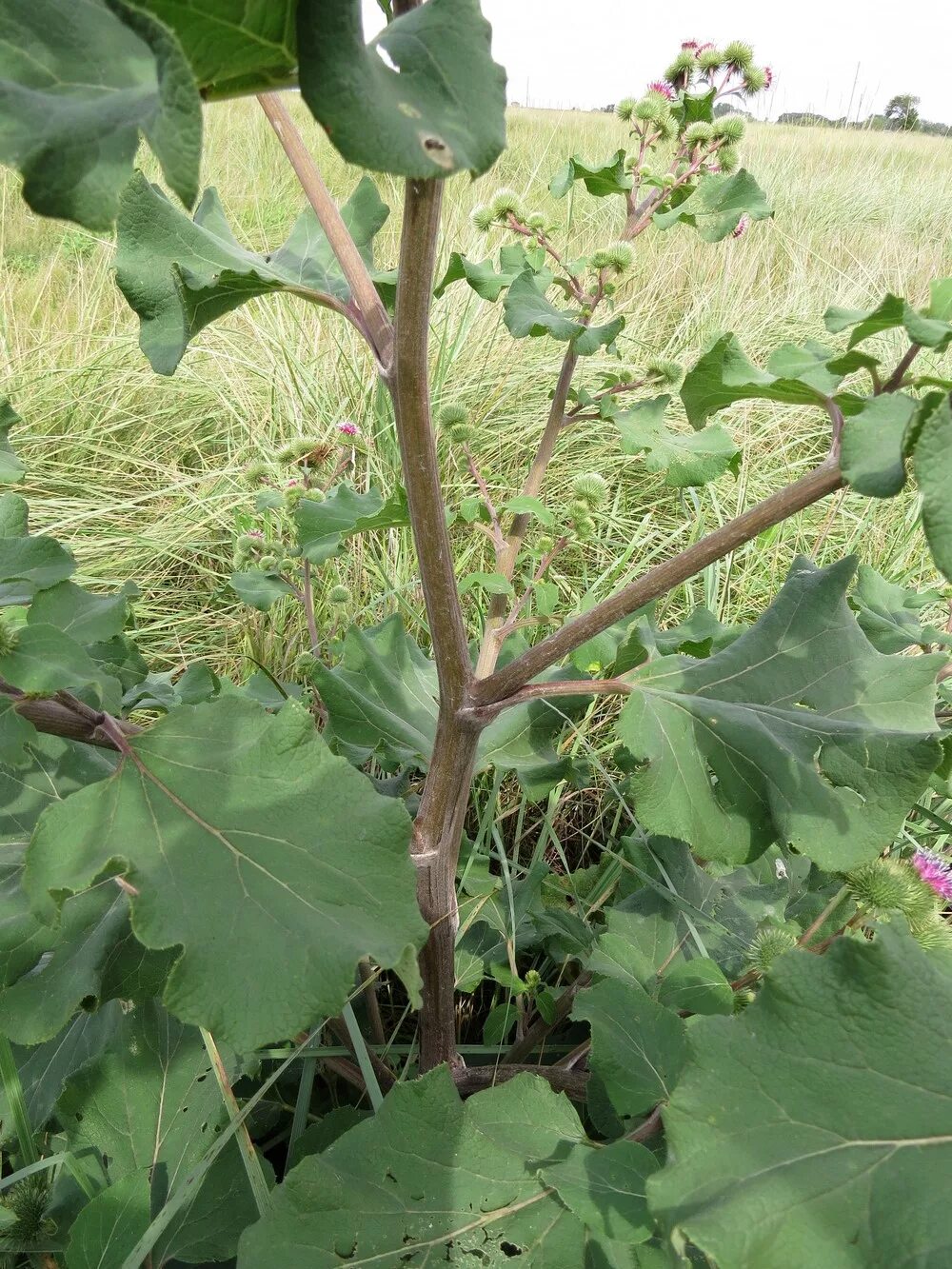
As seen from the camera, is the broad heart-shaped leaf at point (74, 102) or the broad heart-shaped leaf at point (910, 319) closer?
the broad heart-shaped leaf at point (74, 102)

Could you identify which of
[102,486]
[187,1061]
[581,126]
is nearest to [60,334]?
[102,486]

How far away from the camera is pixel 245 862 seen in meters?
0.74

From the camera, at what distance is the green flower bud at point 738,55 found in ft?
4.92

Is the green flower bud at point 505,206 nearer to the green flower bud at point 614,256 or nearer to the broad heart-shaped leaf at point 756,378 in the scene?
the green flower bud at point 614,256

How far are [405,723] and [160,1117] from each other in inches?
23.5

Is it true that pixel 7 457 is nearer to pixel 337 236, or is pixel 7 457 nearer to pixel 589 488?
pixel 337 236

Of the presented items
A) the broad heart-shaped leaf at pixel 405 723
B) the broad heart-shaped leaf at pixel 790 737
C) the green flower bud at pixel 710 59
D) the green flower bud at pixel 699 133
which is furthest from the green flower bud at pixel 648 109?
the broad heart-shaped leaf at pixel 405 723

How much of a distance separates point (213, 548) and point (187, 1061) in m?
2.12

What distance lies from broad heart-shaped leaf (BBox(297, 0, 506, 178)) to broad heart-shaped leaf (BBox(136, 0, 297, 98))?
0.05 feet

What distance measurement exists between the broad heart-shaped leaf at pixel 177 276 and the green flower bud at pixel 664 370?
1.54ft

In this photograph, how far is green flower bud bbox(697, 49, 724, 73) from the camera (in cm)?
150

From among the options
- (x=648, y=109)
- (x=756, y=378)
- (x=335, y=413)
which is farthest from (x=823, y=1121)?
(x=335, y=413)

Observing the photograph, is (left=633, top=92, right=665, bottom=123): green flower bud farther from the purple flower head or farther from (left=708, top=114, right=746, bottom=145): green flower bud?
the purple flower head

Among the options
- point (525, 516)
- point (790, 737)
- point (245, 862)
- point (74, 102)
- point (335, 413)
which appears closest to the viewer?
point (74, 102)
